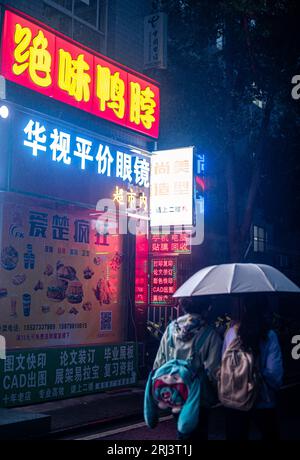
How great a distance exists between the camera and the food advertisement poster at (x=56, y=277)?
988cm

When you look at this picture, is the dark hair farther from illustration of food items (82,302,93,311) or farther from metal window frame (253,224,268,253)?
metal window frame (253,224,268,253)

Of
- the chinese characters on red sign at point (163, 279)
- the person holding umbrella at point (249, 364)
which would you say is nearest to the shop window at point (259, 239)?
the chinese characters on red sign at point (163, 279)

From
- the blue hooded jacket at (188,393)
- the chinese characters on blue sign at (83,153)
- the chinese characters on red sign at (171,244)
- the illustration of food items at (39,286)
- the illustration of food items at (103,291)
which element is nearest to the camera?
the blue hooded jacket at (188,393)

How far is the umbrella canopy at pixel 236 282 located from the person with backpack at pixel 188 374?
0.16 metres

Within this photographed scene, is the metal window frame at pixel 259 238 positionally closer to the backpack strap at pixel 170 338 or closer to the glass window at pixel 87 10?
the glass window at pixel 87 10

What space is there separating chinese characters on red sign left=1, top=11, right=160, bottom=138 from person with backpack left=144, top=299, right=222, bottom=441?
5687 millimetres

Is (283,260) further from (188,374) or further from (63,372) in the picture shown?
(188,374)

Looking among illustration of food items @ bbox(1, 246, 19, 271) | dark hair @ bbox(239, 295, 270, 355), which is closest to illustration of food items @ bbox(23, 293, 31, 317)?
illustration of food items @ bbox(1, 246, 19, 271)

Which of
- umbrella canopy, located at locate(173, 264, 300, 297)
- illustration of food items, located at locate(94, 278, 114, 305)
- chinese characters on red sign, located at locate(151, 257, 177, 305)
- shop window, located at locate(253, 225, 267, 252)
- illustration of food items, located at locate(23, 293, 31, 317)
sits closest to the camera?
umbrella canopy, located at locate(173, 264, 300, 297)

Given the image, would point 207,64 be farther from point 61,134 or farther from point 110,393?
point 110,393

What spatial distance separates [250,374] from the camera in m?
4.92

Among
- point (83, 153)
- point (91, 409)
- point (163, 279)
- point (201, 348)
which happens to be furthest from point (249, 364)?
point (163, 279)

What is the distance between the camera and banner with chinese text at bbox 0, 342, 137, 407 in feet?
29.8

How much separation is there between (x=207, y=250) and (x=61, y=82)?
412 inches
